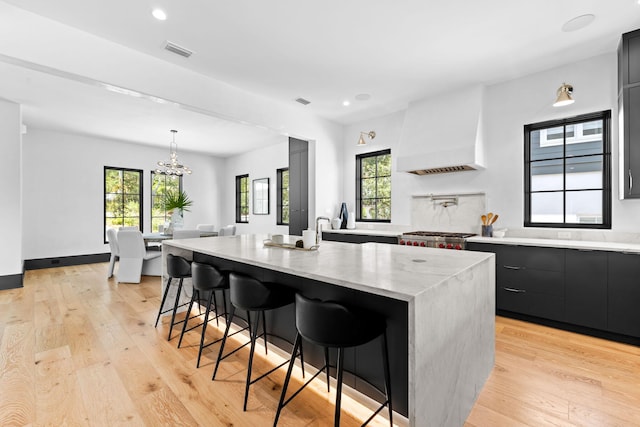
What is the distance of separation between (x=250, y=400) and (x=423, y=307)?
131 centimetres

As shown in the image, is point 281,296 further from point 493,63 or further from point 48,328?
point 493,63

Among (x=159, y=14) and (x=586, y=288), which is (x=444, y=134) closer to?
(x=586, y=288)

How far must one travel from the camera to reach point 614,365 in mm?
2246

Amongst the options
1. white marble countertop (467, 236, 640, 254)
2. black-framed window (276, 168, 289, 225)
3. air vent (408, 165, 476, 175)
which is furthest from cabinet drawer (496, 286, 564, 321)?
black-framed window (276, 168, 289, 225)

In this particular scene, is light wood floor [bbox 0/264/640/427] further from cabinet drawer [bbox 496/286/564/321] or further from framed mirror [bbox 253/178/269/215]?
framed mirror [bbox 253/178/269/215]

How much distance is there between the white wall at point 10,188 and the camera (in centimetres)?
428

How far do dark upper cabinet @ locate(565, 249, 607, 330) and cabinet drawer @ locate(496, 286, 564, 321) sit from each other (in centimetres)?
8

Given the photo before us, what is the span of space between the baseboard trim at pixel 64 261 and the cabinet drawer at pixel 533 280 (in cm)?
754

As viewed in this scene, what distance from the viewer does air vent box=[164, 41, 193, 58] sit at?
2908mm

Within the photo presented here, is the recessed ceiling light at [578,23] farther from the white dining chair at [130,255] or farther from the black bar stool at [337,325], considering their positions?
the white dining chair at [130,255]

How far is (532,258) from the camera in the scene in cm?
301

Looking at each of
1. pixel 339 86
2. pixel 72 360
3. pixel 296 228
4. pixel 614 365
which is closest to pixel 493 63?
pixel 339 86

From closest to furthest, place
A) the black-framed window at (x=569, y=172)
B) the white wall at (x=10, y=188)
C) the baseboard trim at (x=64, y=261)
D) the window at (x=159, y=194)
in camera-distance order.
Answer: the black-framed window at (x=569, y=172), the white wall at (x=10, y=188), the baseboard trim at (x=64, y=261), the window at (x=159, y=194)

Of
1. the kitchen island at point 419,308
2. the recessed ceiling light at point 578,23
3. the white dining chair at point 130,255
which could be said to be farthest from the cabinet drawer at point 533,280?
the white dining chair at point 130,255
